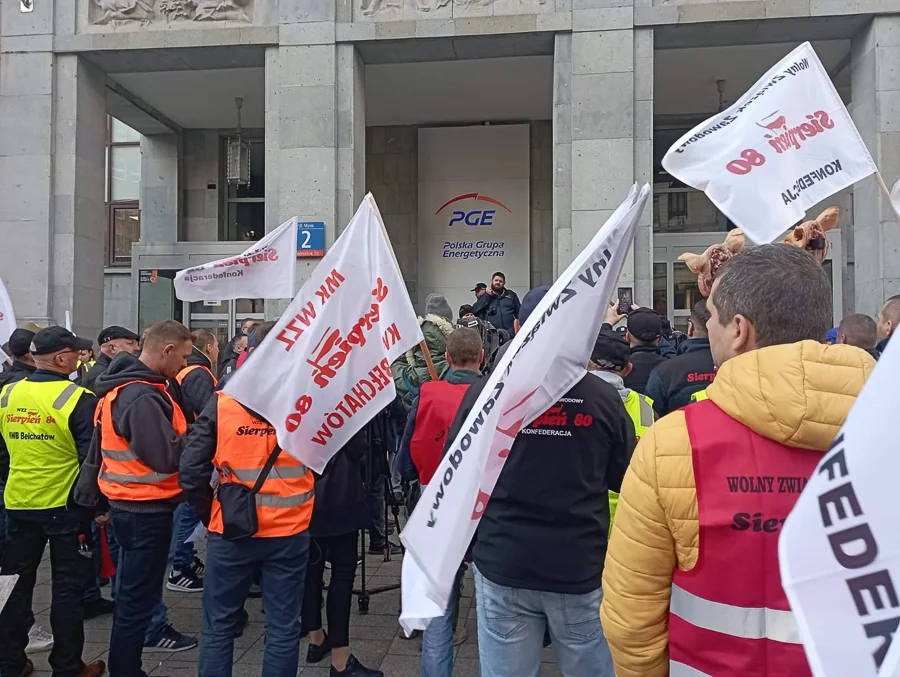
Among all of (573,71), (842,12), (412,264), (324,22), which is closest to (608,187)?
(573,71)

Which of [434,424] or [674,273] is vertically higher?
[674,273]

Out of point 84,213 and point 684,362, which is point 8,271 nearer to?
point 84,213

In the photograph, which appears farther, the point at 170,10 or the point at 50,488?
the point at 170,10

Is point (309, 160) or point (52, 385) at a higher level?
point (309, 160)

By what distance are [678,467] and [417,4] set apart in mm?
10516

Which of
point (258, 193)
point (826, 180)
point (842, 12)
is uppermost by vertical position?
point (842, 12)

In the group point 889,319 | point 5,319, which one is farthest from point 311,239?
point 889,319

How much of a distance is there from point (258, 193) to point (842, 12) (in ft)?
39.2

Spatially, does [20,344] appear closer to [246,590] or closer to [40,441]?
[40,441]

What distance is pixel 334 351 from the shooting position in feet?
12.2

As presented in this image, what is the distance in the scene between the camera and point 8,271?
11344mm

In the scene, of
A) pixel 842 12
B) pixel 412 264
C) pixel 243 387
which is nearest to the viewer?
pixel 243 387

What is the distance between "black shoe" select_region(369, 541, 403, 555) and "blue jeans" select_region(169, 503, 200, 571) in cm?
154

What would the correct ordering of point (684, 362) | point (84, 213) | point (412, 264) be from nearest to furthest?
point (684, 362), point (84, 213), point (412, 264)
